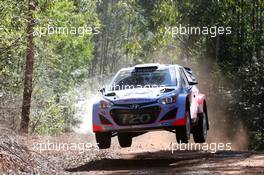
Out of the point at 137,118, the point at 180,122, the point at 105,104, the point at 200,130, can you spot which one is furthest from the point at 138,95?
the point at 200,130

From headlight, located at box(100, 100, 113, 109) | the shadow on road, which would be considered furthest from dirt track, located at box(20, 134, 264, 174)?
headlight, located at box(100, 100, 113, 109)

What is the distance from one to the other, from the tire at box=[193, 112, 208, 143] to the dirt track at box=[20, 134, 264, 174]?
45cm

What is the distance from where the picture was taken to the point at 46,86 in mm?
27328

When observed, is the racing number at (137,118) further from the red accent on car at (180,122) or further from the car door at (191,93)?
the car door at (191,93)

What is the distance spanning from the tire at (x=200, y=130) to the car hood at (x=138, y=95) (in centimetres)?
172

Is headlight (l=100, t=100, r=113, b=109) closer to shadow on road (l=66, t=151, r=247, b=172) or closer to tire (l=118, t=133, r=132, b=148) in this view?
shadow on road (l=66, t=151, r=247, b=172)

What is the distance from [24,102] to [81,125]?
75.4 feet

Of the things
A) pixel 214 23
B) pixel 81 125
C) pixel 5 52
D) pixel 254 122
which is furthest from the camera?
pixel 81 125

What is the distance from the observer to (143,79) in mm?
11953

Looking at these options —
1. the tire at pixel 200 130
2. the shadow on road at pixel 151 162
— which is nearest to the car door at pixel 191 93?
the tire at pixel 200 130

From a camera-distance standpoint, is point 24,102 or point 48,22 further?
point 24,102

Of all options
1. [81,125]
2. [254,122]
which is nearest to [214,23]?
[254,122]

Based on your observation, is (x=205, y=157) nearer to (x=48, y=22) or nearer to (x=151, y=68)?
(x=151, y=68)

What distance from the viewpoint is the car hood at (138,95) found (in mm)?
10805
